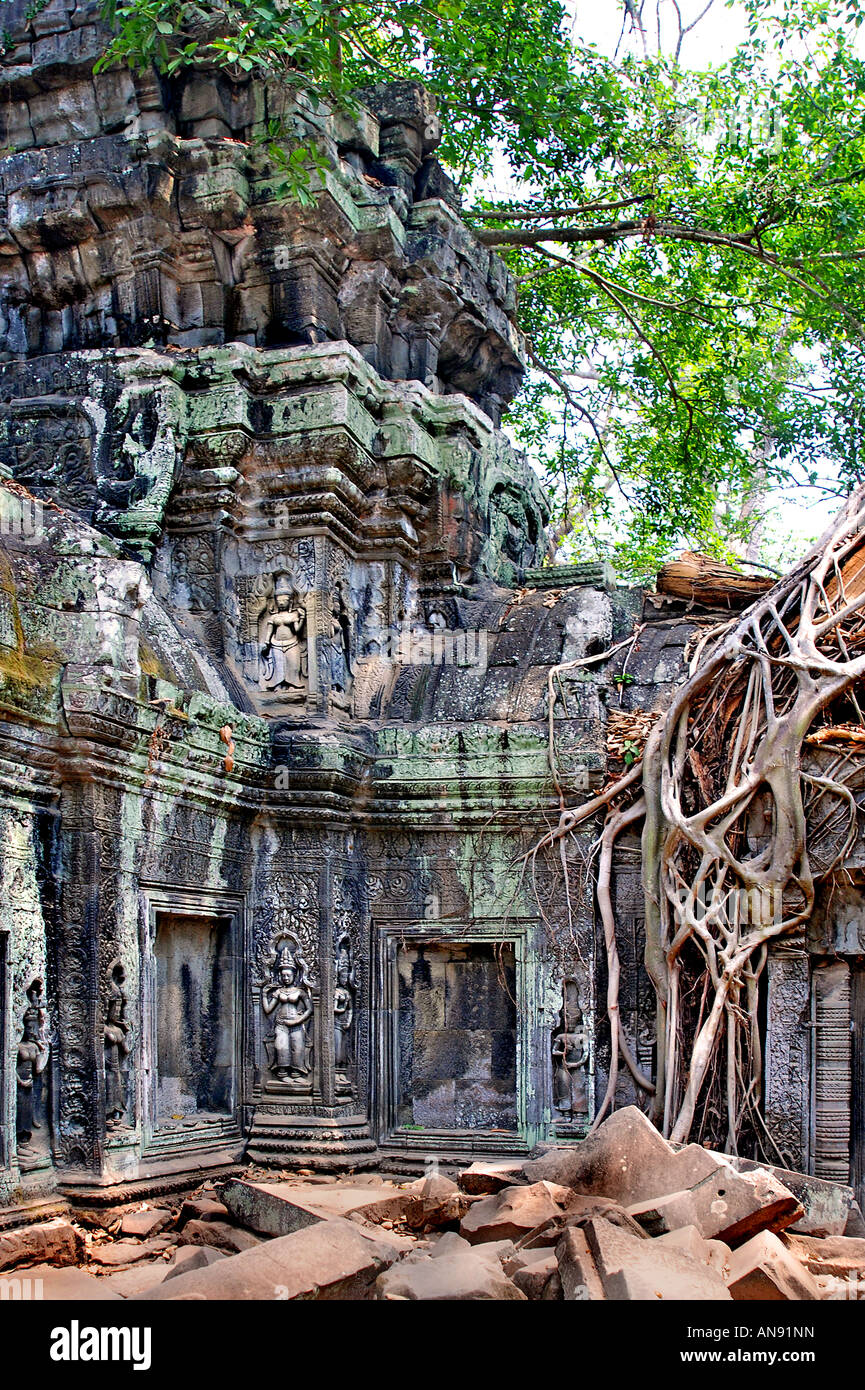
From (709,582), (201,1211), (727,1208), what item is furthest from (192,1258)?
(709,582)

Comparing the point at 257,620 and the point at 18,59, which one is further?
the point at 18,59

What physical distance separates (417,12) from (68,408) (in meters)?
4.39

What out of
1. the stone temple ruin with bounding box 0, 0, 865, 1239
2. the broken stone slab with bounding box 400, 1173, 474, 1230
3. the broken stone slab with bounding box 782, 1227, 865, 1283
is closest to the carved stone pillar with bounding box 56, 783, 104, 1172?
the stone temple ruin with bounding box 0, 0, 865, 1239

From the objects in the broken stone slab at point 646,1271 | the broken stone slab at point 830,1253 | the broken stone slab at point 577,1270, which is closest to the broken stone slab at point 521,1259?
the broken stone slab at point 577,1270

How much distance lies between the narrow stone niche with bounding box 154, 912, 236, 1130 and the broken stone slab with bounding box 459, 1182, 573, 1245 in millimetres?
1606

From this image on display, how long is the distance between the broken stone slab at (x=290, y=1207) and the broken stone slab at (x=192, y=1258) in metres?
0.23

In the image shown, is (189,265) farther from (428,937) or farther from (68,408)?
(428,937)

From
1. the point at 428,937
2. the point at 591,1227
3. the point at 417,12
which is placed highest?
the point at 417,12

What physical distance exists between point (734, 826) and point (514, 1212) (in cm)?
220

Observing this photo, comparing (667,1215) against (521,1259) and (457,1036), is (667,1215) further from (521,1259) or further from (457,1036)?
(457,1036)
